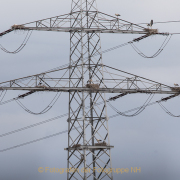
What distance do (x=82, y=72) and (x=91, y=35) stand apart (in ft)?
16.8

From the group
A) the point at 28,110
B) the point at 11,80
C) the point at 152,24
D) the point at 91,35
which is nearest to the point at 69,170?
the point at 28,110

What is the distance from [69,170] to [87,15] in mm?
17988

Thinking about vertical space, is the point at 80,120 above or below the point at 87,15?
below

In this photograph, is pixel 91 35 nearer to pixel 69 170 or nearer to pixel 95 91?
pixel 95 91

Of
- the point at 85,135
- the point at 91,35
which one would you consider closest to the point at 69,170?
the point at 85,135

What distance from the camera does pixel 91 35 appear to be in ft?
190

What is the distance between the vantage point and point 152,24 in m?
59.7

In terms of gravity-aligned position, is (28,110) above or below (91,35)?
below

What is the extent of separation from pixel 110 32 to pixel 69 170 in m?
16.4

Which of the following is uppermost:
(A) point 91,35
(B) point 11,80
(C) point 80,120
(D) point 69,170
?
(A) point 91,35

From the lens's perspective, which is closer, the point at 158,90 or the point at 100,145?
the point at 100,145

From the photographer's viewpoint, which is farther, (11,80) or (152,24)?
(152,24)

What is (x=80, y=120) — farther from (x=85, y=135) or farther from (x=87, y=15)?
(x=87, y=15)

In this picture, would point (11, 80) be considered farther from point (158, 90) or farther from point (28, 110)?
point (158, 90)
